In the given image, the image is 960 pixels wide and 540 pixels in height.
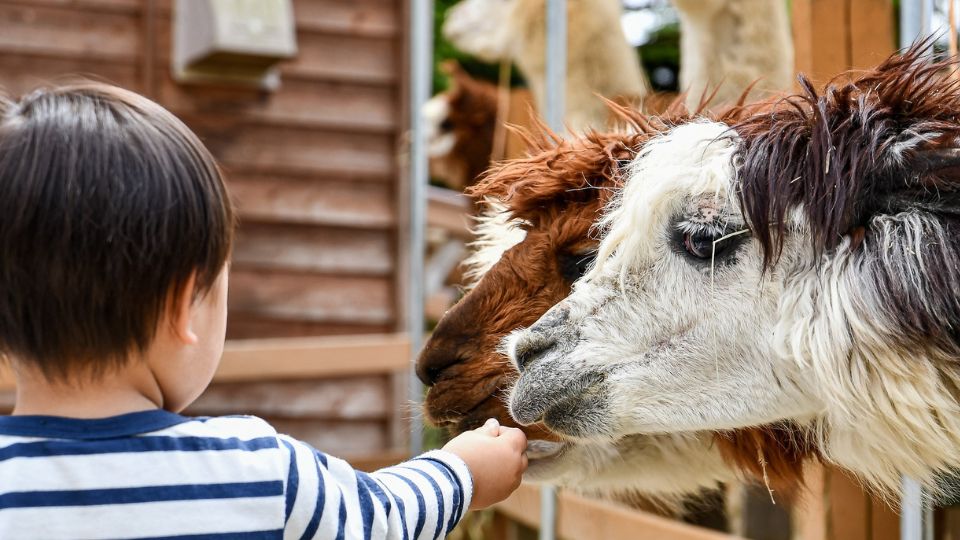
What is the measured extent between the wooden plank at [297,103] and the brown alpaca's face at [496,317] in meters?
4.10

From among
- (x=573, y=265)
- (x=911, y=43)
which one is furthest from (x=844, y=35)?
(x=573, y=265)

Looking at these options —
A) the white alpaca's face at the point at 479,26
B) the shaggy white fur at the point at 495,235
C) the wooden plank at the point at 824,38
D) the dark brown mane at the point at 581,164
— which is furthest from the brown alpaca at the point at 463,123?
the dark brown mane at the point at 581,164

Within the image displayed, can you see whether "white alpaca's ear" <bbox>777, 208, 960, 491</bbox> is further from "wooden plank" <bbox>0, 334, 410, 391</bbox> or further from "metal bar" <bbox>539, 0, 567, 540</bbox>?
"wooden plank" <bbox>0, 334, 410, 391</bbox>

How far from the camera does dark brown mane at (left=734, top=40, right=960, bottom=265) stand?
61.6 inches

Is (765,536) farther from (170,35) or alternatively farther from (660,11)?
(660,11)

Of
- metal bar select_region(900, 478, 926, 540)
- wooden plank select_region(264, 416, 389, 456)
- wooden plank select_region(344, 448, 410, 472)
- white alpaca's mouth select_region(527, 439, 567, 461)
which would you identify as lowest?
wooden plank select_region(264, 416, 389, 456)

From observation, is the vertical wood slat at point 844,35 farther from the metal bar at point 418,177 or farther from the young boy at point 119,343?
the metal bar at point 418,177

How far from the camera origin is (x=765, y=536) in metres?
3.38

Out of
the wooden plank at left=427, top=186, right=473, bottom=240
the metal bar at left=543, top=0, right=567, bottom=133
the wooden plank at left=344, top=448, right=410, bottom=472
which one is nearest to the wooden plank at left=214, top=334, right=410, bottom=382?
the wooden plank at left=344, top=448, right=410, bottom=472

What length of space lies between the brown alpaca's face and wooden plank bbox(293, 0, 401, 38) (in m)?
4.36

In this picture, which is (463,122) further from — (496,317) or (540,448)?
(540,448)

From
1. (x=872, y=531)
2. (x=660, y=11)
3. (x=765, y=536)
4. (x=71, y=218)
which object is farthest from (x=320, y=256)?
(x=71, y=218)

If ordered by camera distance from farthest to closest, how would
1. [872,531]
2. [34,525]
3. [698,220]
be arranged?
[872,531]
[698,220]
[34,525]

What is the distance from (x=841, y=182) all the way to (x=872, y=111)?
0.16m
